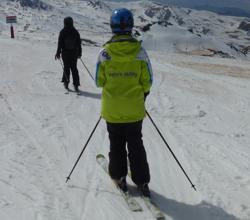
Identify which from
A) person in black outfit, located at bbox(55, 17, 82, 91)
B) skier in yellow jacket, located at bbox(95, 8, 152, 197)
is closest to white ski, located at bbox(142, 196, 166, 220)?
skier in yellow jacket, located at bbox(95, 8, 152, 197)

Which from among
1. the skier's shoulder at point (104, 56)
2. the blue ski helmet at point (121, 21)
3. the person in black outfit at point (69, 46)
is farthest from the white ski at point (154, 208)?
the person in black outfit at point (69, 46)

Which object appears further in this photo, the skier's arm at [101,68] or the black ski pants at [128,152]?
the black ski pants at [128,152]

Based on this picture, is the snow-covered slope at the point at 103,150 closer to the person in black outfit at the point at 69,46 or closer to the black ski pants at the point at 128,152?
the black ski pants at the point at 128,152

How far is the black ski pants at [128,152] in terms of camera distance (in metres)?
5.83

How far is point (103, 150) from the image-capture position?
805 centimetres

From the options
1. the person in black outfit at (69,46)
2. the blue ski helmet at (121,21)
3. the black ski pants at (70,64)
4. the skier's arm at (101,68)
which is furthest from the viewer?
the black ski pants at (70,64)

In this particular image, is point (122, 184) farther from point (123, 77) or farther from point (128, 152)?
point (123, 77)

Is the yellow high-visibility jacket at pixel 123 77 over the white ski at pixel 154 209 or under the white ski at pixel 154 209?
over

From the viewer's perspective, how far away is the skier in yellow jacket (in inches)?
215

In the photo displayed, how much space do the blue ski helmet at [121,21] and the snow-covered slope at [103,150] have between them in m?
2.14

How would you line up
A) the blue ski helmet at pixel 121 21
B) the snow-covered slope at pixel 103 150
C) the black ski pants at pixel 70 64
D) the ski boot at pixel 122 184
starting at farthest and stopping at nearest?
the black ski pants at pixel 70 64 < the ski boot at pixel 122 184 < the snow-covered slope at pixel 103 150 < the blue ski helmet at pixel 121 21

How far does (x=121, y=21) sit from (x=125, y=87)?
77cm

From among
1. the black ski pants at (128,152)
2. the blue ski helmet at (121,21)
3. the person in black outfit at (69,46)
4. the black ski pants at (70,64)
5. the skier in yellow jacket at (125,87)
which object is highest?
the blue ski helmet at (121,21)

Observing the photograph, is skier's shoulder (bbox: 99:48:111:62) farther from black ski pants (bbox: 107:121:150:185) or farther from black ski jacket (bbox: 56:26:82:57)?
black ski jacket (bbox: 56:26:82:57)
